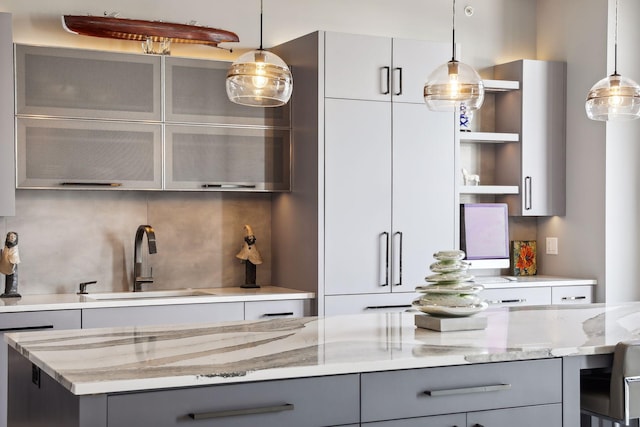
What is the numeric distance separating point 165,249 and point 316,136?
1126mm

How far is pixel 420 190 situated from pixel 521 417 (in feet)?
8.50

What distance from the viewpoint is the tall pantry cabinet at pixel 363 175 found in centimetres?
497

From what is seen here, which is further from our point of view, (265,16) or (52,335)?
(265,16)

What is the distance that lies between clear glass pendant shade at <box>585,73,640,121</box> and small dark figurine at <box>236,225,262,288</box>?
2.32 metres

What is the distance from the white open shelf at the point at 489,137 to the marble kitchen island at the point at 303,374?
2623 mm

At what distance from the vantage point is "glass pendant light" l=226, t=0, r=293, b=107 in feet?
10.7

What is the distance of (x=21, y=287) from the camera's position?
4758 mm

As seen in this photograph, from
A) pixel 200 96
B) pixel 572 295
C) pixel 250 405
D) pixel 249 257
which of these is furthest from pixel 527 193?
pixel 250 405

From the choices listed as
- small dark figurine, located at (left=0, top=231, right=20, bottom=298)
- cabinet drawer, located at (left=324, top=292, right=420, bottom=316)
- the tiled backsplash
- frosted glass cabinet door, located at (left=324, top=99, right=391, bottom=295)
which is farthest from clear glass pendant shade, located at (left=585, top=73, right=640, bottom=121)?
small dark figurine, located at (left=0, top=231, right=20, bottom=298)

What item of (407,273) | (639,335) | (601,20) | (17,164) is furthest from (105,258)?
(601,20)

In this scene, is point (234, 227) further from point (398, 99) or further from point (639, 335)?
point (639, 335)

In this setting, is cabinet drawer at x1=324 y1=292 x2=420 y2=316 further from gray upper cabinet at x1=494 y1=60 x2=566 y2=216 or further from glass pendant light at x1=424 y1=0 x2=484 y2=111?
glass pendant light at x1=424 y1=0 x2=484 y2=111

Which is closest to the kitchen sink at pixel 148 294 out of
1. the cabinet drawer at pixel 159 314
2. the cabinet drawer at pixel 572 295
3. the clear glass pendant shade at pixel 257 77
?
the cabinet drawer at pixel 159 314

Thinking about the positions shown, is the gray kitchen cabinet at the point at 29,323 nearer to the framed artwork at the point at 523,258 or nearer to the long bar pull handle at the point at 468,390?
the long bar pull handle at the point at 468,390
